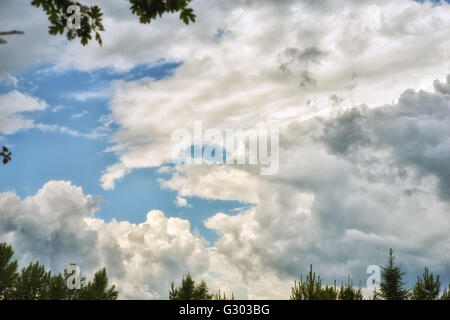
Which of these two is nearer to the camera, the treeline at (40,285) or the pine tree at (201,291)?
the pine tree at (201,291)

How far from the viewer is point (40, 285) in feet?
138

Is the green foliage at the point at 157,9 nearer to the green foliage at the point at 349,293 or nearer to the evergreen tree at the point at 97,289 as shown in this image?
the green foliage at the point at 349,293

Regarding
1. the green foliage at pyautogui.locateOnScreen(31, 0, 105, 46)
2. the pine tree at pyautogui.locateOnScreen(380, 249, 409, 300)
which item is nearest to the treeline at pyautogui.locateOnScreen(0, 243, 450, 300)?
the pine tree at pyautogui.locateOnScreen(380, 249, 409, 300)

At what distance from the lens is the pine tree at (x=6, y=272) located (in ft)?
130

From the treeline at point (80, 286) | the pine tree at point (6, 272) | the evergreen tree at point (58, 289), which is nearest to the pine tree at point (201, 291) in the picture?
the treeline at point (80, 286)

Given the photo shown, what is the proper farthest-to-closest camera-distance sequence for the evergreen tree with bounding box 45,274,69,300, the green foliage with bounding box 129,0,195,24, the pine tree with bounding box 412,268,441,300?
1. the evergreen tree with bounding box 45,274,69,300
2. the pine tree with bounding box 412,268,441,300
3. the green foliage with bounding box 129,0,195,24

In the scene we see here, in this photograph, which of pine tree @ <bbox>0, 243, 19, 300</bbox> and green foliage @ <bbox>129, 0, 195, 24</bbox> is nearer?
green foliage @ <bbox>129, 0, 195, 24</bbox>

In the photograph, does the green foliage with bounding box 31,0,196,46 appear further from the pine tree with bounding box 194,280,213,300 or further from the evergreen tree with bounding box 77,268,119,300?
the evergreen tree with bounding box 77,268,119,300

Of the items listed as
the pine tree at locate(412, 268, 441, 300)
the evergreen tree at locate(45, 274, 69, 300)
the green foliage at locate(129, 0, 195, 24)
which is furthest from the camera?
the evergreen tree at locate(45, 274, 69, 300)

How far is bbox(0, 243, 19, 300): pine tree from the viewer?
3972 centimetres
